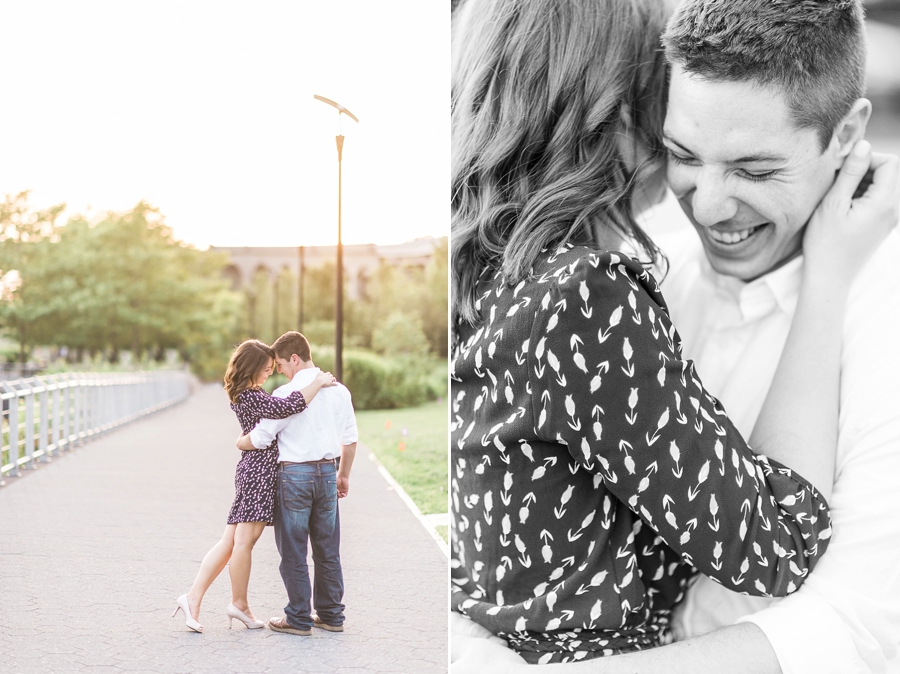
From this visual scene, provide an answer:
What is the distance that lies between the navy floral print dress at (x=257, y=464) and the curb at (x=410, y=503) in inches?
12.2

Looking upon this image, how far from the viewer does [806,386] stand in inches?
65.1

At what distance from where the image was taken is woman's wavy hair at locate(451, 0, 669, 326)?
5.39ft

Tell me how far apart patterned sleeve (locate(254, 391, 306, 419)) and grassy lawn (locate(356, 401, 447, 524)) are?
0.70 ft

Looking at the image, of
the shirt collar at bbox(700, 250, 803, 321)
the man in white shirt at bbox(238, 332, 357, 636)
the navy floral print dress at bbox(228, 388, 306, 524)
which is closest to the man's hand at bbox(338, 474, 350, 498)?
the man in white shirt at bbox(238, 332, 357, 636)

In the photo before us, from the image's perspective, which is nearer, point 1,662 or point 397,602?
point 1,662

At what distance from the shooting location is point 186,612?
2316 millimetres

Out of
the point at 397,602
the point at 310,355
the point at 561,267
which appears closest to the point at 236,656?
the point at 397,602

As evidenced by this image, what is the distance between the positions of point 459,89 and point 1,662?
7.09ft

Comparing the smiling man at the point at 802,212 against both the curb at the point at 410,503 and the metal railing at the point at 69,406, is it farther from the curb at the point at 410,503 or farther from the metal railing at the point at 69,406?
the metal railing at the point at 69,406

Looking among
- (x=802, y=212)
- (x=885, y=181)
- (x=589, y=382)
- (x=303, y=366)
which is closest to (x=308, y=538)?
(x=303, y=366)

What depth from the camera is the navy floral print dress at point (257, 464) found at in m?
2.29

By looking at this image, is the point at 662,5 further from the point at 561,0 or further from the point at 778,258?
the point at 778,258

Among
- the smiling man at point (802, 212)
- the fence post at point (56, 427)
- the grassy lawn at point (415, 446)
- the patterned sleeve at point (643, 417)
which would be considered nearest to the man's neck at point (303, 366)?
the grassy lawn at point (415, 446)

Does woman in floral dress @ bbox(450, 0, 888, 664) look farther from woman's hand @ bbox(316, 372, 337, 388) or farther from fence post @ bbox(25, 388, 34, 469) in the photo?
fence post @ bbox(25, 388, 34, 469)
